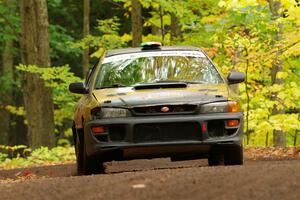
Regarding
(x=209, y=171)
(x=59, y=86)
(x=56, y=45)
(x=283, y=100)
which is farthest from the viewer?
(x=56, y=45)

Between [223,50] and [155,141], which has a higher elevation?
[223,50]

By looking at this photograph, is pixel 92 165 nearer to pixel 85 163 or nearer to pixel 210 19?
pixel 85 163

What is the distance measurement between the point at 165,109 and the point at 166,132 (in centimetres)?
28

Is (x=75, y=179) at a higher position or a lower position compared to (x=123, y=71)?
lower

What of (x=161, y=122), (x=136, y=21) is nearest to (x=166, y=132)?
(x=161, y=122)

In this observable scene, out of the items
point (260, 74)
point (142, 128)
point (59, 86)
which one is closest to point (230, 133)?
point (142, 128)

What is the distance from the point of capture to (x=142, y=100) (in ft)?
29.2

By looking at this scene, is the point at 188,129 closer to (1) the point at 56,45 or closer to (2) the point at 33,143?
(2) the point at 33,143

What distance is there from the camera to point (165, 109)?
889 centimetres

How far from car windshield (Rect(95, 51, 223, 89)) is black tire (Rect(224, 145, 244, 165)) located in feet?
3.34

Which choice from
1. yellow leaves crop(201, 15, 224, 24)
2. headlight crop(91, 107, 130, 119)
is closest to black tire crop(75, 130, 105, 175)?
headlight crop(91, 107, 130, 119)

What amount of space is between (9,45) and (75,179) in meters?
23.6

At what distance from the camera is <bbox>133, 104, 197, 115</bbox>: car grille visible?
349 inches

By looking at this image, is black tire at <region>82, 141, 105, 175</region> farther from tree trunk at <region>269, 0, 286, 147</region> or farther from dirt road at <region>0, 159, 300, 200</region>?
tree trunk at <region>269, 0, 286, 147</region>
